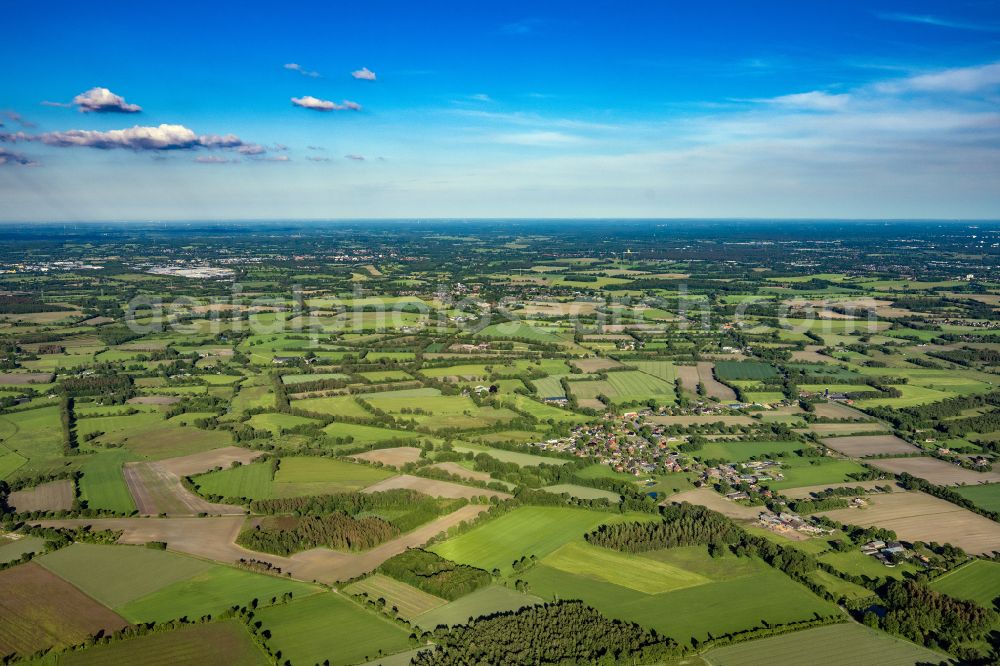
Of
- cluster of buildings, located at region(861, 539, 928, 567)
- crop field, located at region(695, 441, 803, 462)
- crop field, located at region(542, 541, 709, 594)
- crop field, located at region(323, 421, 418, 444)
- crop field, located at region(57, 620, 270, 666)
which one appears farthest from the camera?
crop field, located at region(323, 421, 418, 444)

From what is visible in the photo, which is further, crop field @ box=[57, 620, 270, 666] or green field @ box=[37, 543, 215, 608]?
green field @ box=[37, 543, 215, 608]

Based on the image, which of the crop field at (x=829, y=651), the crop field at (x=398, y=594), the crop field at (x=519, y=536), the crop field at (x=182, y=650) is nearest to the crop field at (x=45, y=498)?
the crop field at (x=182, y=650)

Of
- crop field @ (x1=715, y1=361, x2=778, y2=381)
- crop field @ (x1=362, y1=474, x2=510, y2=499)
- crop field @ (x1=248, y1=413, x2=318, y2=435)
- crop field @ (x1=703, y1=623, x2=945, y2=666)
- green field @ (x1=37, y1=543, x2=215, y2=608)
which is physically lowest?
crop field @ (x1=703, y1=623, x2=945, y2=666)

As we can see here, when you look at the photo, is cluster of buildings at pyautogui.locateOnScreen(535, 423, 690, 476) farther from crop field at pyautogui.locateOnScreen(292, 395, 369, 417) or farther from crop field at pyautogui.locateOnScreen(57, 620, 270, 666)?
crop field at pyautogui.locateOnScreen(57, 620, 270, 666)

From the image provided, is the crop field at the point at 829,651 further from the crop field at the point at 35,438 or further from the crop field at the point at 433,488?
the crop field at the point at 35,438

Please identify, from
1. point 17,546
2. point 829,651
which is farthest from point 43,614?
point 829,651

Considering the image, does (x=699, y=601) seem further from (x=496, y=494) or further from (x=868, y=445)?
(x=868, y=445)

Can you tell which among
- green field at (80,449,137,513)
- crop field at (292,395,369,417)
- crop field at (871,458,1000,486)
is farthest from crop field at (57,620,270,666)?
crop field at (871,458,1000,486)
